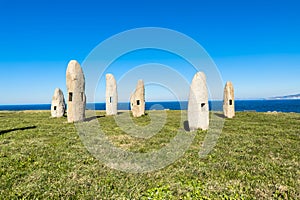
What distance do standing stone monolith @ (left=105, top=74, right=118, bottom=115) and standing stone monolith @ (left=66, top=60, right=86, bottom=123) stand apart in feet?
26.4

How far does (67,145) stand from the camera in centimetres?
1177

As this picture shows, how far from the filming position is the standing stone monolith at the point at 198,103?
652 inches

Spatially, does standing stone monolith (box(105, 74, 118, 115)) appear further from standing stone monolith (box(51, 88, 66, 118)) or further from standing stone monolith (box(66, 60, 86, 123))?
standing stone monolith (box(66, 60, 86, 123))

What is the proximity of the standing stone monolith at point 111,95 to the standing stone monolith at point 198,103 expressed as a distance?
1509 cm

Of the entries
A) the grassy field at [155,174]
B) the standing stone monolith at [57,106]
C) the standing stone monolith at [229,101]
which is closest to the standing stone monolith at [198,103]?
the grassy field at [155,174]

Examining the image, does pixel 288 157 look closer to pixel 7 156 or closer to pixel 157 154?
pixel 157 154

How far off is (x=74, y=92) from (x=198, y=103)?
11124 millimetres

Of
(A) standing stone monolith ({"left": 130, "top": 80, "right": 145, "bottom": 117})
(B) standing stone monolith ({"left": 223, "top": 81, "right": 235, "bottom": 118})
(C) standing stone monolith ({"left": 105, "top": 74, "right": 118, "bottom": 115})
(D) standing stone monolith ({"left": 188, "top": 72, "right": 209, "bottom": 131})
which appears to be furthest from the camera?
(C) standing stone monolith ({"left": 105, "top": 74, "right": 118, "bottom": 115})

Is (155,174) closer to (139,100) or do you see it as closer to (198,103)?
(198,103)

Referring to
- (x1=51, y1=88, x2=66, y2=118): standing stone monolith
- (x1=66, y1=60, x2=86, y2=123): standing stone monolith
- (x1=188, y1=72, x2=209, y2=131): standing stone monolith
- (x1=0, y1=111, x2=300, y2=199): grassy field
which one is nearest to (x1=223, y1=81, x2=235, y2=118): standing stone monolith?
(x1=188, y1=72, x2=209, y2=131): standing stone monolith

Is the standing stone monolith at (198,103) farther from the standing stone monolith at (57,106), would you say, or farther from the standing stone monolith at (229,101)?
the standing stone monolith at (57,106)

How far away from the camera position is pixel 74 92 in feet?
69.4

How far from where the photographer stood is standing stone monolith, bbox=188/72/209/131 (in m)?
16.6

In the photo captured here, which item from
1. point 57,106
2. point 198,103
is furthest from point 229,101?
point 57,106
